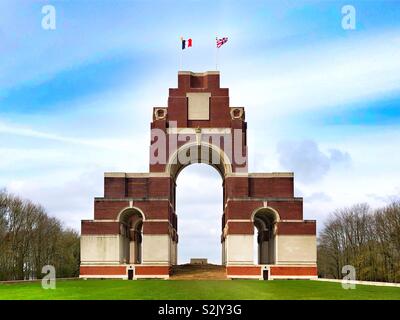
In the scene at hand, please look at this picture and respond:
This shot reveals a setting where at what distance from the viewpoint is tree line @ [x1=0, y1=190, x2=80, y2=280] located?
211 feet

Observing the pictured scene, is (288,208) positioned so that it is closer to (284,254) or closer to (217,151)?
(284,254)

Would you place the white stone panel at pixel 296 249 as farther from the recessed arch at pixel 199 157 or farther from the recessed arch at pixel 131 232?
the recessed arch at pixel 131 232

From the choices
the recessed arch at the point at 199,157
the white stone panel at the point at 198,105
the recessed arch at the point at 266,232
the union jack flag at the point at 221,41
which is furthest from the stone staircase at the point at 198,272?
the union jack flag at the point at 221,41

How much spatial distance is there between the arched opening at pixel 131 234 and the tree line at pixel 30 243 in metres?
12.1

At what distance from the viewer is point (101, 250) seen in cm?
5703

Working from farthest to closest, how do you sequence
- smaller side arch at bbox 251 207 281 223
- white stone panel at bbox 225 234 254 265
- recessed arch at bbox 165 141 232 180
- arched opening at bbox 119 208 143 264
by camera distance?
recessed arch at bbox 165 141 232 180, arched opening at bbox 119 208 143 264, smaller side arch at bbox 251 207 281 223, white stone panel at bbox 225 234 254 265

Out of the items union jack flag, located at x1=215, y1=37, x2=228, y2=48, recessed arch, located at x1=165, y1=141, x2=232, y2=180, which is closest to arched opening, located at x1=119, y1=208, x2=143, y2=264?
recessed arch, located at x1=165, y1=141, x2=232, y2=180

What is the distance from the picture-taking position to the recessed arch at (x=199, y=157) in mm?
59750

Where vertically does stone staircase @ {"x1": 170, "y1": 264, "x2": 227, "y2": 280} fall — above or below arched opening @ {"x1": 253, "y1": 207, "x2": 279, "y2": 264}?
below

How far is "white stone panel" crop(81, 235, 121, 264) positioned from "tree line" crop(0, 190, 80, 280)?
10.9 metres

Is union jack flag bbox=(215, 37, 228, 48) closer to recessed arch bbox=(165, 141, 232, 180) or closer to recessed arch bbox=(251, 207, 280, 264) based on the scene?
recessed arch bbox=(165, 141, 232, 180)

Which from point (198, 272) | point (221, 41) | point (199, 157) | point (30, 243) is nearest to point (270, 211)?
point (198, 272)
